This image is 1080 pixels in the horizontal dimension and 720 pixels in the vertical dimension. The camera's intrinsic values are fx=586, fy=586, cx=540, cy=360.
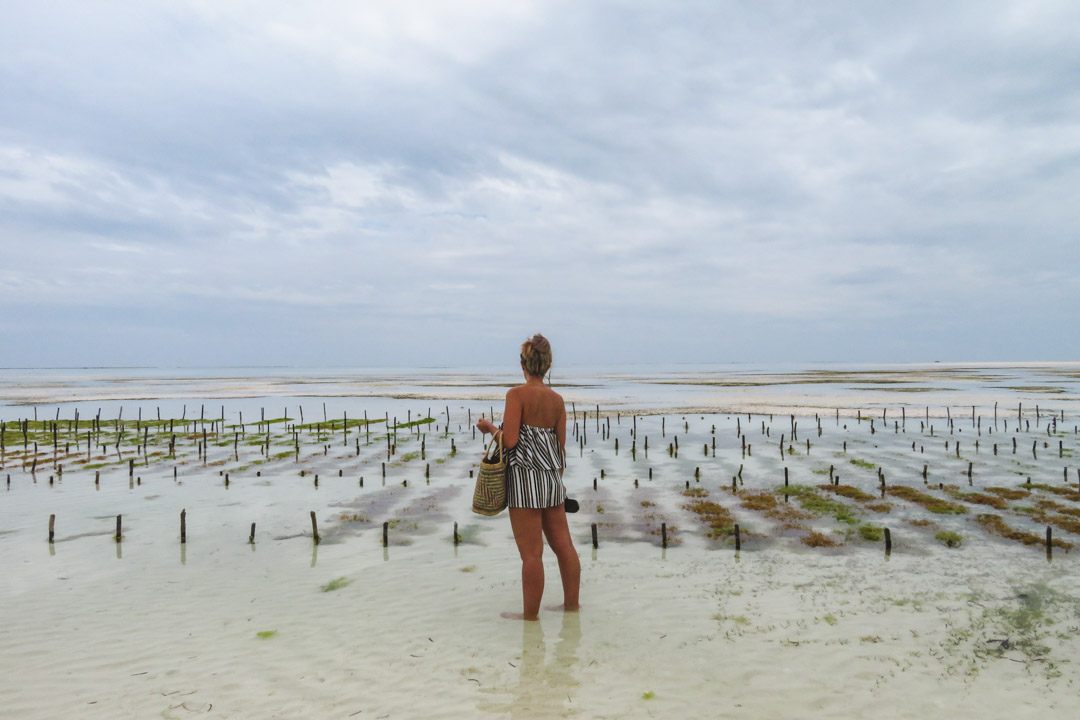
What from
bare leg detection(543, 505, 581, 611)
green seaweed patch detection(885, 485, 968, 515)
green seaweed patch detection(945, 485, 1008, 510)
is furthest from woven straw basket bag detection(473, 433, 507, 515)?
green seaweed patch detection(945, 485, 1008, 510)

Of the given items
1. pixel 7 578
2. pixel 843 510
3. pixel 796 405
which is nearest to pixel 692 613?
pixel 843 510

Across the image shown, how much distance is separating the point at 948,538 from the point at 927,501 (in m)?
3.85

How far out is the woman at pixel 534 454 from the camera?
646 cm

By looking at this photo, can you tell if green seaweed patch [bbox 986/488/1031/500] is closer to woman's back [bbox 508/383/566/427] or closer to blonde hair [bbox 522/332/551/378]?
woman's back [bbox 508/383/566/427]

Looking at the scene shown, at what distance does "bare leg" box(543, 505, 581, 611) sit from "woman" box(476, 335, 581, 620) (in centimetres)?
1

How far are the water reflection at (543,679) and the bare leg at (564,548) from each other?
0.35 m

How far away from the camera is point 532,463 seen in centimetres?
647

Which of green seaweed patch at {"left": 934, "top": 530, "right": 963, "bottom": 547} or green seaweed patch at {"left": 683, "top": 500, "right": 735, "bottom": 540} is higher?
green seaweed patch at {"left": 934, "top": 530, "right": 963, "bottom": 547}

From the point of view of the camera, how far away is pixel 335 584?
889 cm

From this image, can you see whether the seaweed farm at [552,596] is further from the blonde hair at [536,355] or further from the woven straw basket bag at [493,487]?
the blonde hair at [536,355]

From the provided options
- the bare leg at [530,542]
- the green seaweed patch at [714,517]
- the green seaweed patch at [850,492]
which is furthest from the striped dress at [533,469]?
the green seaweed patch at [850,492]

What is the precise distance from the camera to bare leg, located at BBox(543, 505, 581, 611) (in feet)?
22.0

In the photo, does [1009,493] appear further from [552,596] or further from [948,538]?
[552,596]

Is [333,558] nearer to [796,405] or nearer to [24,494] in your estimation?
[24,494]
